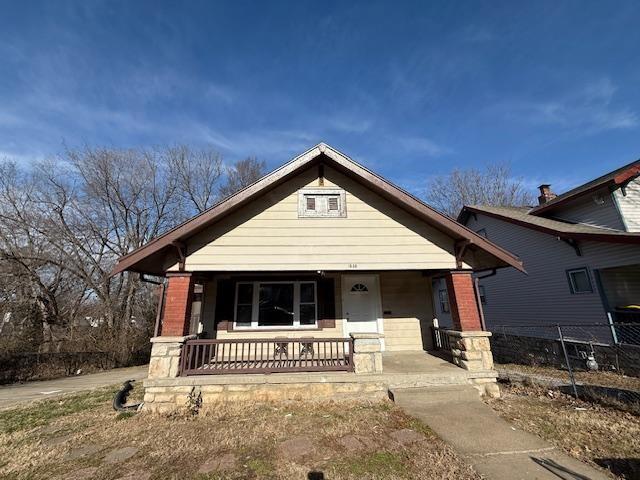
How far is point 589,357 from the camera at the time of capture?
9211 mm

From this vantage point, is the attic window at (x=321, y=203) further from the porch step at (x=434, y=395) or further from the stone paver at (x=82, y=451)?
the stone paver at (x=82, y=451)

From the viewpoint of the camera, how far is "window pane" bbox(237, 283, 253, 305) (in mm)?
8711

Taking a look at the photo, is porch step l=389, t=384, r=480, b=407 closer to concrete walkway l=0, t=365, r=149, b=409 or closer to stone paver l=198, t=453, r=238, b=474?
stone paver l=198, t=453, r=238, b=474

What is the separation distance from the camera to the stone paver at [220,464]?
3.71 m

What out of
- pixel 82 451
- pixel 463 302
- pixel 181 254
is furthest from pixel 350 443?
pixel 181 254

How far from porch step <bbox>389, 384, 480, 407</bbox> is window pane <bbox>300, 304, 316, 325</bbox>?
323 centimetres

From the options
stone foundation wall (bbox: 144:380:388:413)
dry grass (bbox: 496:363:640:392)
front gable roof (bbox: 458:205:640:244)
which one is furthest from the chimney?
stone foundation wall (bbox: 144:380:388:413)

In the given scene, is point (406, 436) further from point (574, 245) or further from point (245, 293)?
point (574, 245)

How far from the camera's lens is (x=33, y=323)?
14312 mm

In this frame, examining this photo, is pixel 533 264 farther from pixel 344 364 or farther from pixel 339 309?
pixel 344 364

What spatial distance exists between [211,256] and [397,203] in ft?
15.8

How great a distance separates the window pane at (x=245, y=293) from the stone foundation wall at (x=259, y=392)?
9.69ft

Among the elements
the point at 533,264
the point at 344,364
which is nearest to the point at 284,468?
the point at 344,364

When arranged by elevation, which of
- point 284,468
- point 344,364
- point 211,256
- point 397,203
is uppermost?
point 397,203
